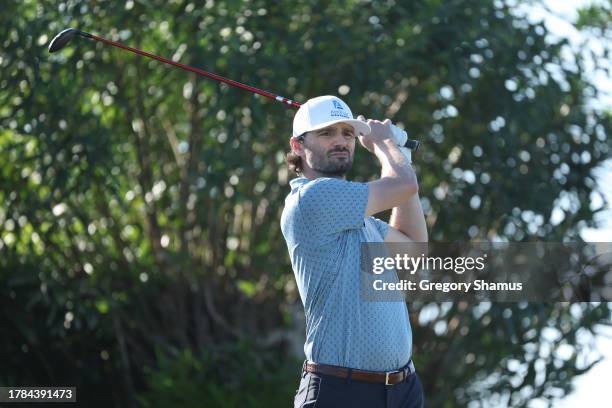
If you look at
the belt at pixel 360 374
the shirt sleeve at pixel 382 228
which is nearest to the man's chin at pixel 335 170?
the shirt sleeve at pixel 382 228

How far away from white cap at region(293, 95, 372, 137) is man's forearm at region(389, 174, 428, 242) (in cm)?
30

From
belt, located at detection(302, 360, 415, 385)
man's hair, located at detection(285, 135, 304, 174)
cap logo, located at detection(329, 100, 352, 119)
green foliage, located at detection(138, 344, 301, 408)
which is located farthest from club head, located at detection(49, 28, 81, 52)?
green foliage, located at detection(138, 344, 301, 408)

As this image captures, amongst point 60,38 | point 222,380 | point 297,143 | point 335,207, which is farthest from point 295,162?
point 222,380

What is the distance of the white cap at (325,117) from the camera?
358 cm

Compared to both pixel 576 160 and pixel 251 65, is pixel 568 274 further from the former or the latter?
pixel 251 65

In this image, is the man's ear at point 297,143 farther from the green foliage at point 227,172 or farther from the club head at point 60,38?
the green foliage at point 227,172

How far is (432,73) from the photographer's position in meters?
7.14

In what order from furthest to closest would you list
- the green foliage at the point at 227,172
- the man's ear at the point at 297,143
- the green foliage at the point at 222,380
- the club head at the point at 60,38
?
the green foliage at the point at 222,380 → the green foliage at the point at 227,172 → the club head at the point at 60,38 → the man's ear at the point at 297,143

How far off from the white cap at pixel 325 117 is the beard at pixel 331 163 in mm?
84

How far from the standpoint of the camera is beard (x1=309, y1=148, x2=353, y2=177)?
3.57 m

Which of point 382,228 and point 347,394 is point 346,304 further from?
point 382,228

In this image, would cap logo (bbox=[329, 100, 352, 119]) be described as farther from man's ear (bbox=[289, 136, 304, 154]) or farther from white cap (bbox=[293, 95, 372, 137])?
man's ear (bbox=[289, 136, 304, 154])

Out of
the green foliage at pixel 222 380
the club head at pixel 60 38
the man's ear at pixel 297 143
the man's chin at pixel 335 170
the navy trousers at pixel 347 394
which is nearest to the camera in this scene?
the navy trousers at pixel 347 394

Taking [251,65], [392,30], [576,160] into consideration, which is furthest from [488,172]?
[251,65]
